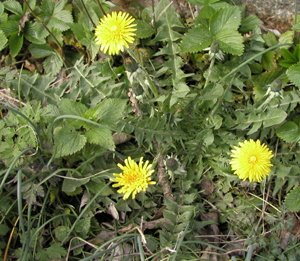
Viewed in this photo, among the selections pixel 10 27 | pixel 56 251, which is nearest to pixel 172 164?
pixel 56 251

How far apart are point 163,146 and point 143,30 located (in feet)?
2.92

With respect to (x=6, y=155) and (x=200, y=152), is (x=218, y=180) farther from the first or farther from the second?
(x=6, y=155)

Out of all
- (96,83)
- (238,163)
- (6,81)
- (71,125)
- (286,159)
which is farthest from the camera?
(6,81)

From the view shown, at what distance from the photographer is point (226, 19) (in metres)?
2.18

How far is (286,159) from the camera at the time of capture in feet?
6.99

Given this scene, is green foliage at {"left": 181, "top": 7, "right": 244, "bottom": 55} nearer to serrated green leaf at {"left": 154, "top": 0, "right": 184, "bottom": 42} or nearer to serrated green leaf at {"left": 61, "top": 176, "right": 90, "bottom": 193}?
serrated green leaf at {"left": 154, "top": 0, "right": 184, "bottom": 42}

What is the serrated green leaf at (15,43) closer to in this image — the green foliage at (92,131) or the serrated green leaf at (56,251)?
the green foliage at (92,131)

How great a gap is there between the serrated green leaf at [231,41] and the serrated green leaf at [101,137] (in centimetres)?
95

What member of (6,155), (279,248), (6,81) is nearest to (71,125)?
(6,155)

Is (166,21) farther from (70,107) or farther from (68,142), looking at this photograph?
(68,142)

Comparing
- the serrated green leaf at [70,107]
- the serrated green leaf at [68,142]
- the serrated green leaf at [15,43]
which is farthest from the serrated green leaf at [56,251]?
the serrated green leaf at [15,43]

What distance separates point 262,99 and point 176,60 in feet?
2.17

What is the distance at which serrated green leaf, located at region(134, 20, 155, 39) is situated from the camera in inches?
92.6

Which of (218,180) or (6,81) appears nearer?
(218,180)
